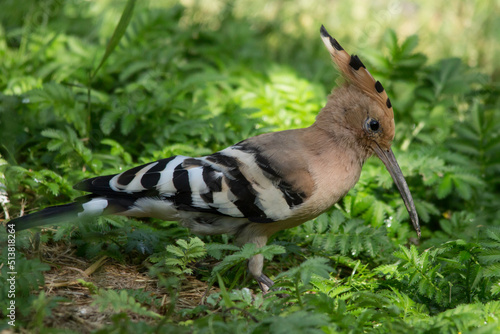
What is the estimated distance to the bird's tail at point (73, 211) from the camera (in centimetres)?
255

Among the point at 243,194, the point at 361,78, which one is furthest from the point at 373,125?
the point at 243,194

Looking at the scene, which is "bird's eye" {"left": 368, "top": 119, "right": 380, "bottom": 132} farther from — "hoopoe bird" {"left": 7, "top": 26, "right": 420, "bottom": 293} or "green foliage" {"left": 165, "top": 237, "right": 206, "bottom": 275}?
"green foliage" {"left": 165, "top": 237, "right": 206, "bottom": 275}

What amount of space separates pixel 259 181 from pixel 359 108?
A: 71cm

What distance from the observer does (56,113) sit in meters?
3.56

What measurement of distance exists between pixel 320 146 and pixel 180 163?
772mm

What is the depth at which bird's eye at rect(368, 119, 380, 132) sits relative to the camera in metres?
3.05

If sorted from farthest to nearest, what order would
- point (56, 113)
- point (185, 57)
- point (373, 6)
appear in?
point (373, 6) < point (185, 57) < point (56, 113)

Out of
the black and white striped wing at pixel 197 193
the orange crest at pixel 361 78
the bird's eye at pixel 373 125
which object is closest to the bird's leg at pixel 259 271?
the black and white striped wing at pixel 197 193

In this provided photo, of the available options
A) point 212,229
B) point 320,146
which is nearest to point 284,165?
point 320,146

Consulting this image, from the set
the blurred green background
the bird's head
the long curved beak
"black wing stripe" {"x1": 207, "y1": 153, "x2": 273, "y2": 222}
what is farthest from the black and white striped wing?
the long curved beak

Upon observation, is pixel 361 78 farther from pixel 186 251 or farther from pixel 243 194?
pixel 186 251

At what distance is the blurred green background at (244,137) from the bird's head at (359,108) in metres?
0.51

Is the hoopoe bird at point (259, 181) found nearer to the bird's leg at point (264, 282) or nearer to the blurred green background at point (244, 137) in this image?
the bird's leg at point (264, 282)

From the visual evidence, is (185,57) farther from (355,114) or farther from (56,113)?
(355,114)
